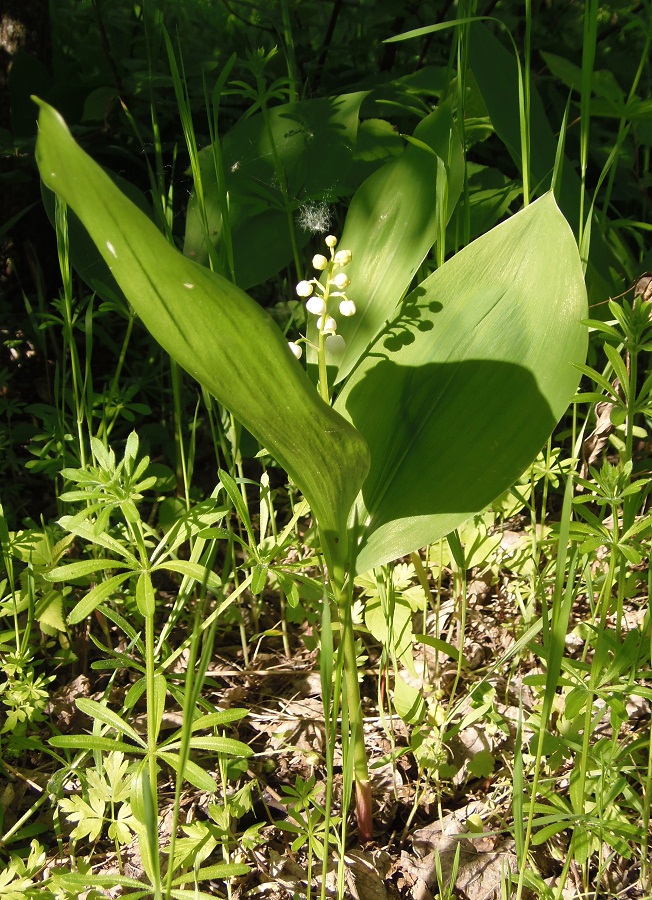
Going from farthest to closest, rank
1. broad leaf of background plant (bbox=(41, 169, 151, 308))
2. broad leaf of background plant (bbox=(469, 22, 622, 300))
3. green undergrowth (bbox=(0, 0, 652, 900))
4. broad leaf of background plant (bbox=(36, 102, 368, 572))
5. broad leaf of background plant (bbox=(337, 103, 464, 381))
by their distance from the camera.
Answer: broad leaf of background plant (bbox=(41, 169, 151, 308))
broad leaf of background plant (bbox=(469, 22, 622, 300))
broad leaf of background plant (bbox=(337, 103, 464, 381))
green undergrowth (bbox=(0, 0, 652, 900))
broad leaf of background plant (bbox=(36, 102, 368, 572))

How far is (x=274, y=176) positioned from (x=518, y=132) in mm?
477

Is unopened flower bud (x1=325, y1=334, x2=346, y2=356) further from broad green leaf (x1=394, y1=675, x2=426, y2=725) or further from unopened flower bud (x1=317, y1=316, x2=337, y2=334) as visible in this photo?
broad green leaf (x1=394, y1=675, x2=426, y2=725)

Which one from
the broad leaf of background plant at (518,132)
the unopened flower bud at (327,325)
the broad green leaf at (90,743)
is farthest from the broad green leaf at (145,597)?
the broad leaf of background plant at (518,132)

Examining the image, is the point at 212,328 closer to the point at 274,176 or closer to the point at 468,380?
the point at 468,380

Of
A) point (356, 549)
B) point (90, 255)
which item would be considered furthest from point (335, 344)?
point (90, 255)

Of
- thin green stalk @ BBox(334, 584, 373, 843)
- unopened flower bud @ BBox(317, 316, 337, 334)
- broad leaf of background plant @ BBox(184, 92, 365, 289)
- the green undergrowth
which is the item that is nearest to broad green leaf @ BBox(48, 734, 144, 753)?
the green undergrowth

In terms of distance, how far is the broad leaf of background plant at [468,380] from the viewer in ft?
3.12

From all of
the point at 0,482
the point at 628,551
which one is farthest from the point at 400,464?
the point at 0,482

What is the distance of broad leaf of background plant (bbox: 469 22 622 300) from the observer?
1.39 metres

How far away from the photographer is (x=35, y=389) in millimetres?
1950

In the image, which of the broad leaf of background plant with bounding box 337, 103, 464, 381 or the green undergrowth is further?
the broad leaf of background plant with bounding box 337, 103, 464, 381

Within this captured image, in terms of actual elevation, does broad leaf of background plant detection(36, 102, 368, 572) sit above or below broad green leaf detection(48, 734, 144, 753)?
above

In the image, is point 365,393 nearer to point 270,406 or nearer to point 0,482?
point 270,406

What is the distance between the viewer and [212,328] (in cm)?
73
